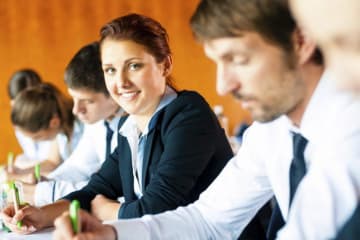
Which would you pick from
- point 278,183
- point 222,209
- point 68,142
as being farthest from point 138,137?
point 68,142

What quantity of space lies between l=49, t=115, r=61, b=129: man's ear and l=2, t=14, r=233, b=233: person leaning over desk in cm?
Result: 103

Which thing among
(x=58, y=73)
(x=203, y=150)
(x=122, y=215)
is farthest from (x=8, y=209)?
(x=58, y=73)

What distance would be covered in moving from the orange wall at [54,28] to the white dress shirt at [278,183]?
151 inches

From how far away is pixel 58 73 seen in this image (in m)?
5.17

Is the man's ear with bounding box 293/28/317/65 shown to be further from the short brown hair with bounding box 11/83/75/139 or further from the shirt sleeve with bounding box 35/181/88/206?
the short brown hair with bounding box 11/83/75/139

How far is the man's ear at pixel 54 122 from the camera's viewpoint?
8.91 feet

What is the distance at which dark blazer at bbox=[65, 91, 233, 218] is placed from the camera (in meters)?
1.47

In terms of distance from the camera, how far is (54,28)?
Answer: 16.8ft

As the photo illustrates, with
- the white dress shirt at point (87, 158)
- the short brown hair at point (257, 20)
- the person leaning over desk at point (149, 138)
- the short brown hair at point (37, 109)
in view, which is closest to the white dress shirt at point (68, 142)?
the short brown hair at point (37, 109)

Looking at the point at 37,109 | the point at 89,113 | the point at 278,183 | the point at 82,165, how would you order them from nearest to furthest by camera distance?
the point at 278,183, the point at 89,113, the point at 82,165, the point at 37,109

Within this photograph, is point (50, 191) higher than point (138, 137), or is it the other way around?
point (138, 137)

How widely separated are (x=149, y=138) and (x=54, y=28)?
3776 mm

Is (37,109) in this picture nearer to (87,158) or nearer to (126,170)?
(87,158)

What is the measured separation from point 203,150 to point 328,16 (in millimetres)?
947
